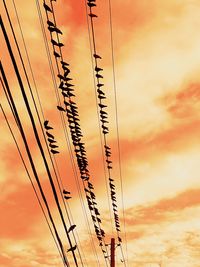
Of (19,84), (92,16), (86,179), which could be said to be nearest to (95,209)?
(86,179)

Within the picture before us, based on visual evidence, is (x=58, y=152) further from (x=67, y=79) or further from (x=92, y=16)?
(x=92, y=16)

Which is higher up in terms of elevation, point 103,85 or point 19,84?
point 103,85

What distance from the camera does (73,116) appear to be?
13766 mm

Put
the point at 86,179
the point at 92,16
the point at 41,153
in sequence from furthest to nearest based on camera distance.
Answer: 1. the point at 86,179
2. the point at 92,16
3. the point at 41,153

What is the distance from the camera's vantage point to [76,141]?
14.5 m

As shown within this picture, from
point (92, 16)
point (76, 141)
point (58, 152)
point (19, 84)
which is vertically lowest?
point (19, 84)

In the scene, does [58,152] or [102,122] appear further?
[102,122]

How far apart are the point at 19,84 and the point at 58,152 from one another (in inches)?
226

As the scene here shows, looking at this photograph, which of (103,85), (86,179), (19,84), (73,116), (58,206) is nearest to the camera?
(19,84)

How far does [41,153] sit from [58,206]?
1701 mm

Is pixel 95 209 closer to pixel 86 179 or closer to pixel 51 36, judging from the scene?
pixel 86 179

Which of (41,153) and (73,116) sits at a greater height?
(73,116)

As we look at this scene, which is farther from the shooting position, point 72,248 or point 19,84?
point 72,248

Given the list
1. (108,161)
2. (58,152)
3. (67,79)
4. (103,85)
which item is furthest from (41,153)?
(108,161)
